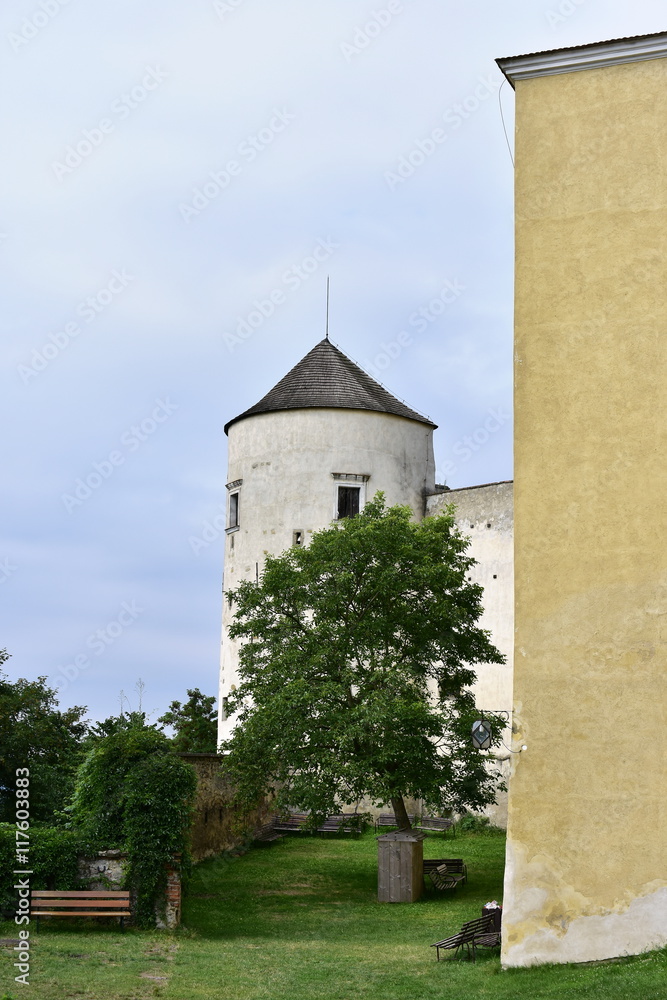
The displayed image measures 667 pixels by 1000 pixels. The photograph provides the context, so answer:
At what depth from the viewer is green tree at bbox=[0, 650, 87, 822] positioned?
2391 cm

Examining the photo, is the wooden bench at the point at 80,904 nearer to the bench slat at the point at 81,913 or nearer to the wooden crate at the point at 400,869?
the bench slat at the point at 81,913

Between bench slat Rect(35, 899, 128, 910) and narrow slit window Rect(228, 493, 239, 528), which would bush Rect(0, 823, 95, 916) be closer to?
bench slat Rect(35, 899, 128, 910)

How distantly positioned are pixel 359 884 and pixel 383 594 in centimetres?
649

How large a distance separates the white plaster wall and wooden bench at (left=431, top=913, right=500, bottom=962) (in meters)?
19.2

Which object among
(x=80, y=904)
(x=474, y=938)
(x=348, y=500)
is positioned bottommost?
(x=80, y=904)

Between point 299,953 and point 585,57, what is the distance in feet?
Answer: 44.9

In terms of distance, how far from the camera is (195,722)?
45.9 metres

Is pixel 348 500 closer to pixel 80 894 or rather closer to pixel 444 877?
pixel 444 877

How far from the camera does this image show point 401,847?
76.8 ft

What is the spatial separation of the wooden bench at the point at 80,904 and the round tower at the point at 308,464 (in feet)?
57.7

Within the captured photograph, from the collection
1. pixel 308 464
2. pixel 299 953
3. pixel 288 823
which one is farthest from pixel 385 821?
pixel 299 953

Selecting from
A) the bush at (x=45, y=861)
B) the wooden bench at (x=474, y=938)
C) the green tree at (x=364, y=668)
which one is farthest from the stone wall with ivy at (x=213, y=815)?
the wooden bench at (x=474, y=938)

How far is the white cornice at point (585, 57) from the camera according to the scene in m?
15.3

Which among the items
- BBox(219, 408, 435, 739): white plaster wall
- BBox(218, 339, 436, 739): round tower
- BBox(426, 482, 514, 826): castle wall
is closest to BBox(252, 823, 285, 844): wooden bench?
BBox(219, 408, 435, 739): white plaster wall
